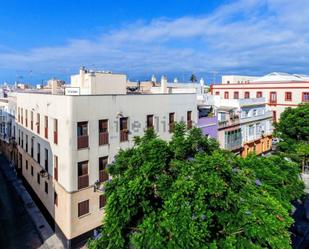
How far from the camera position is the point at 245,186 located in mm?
9852

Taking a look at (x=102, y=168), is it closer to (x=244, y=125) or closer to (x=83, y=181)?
(x=83, y=181)

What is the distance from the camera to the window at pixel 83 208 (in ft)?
63.3

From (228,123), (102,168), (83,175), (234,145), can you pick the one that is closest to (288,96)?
(234,145)

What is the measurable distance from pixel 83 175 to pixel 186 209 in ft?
41.1

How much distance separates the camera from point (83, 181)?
63.0ft

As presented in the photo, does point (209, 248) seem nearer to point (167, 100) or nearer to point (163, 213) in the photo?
point (163, 213)

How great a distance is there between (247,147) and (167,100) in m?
18.2

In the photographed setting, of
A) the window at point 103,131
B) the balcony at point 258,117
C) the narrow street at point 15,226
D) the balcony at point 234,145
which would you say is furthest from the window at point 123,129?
the balcony at point 258,117

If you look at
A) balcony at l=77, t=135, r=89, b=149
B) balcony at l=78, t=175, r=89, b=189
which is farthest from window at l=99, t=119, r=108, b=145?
balcony at l=78, t=175, r=89, b=189

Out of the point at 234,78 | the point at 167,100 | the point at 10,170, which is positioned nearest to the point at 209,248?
the point at 167,100

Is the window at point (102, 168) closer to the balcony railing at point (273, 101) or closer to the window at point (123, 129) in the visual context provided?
the window at point (123, 129)

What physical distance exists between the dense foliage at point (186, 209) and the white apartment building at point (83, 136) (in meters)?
8.71

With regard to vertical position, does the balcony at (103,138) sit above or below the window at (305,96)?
below

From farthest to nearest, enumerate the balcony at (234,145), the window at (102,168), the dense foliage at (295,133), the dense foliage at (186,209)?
the balcony at (234,145)
the dense foliage at (295,133)
the window at (102,168)
the dense foliage at (186,209)
